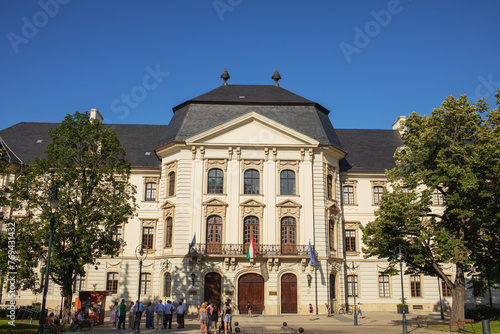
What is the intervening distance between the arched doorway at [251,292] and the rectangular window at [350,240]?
364 inches

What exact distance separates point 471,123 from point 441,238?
661cm

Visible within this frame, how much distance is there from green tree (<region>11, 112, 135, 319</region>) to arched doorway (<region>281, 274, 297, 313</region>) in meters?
12.6

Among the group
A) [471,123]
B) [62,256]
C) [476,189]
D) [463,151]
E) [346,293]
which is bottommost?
[346,293]

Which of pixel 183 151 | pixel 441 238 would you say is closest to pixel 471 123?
pixel 441 238

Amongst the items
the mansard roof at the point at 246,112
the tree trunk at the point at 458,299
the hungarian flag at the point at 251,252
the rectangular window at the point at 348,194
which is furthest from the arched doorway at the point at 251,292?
the tree trunk at the point at 458,299

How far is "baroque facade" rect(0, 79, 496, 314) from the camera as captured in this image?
105 feet

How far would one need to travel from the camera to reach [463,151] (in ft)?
79.2

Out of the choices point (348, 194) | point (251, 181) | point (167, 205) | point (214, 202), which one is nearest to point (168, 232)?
point (167, 205)

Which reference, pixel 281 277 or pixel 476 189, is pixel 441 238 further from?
pixel 281 277

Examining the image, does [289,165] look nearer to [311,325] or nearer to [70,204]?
[311,325]

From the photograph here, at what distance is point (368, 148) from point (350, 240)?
9.17 m

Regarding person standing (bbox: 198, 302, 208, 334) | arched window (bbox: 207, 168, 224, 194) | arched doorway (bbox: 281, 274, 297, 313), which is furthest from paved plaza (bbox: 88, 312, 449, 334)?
arched window (bbox: 207, 168, 224, 194)

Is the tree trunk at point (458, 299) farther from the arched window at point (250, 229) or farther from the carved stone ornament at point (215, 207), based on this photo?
the carved stone ornament at point (215, 207)

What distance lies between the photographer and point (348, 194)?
127 feet
